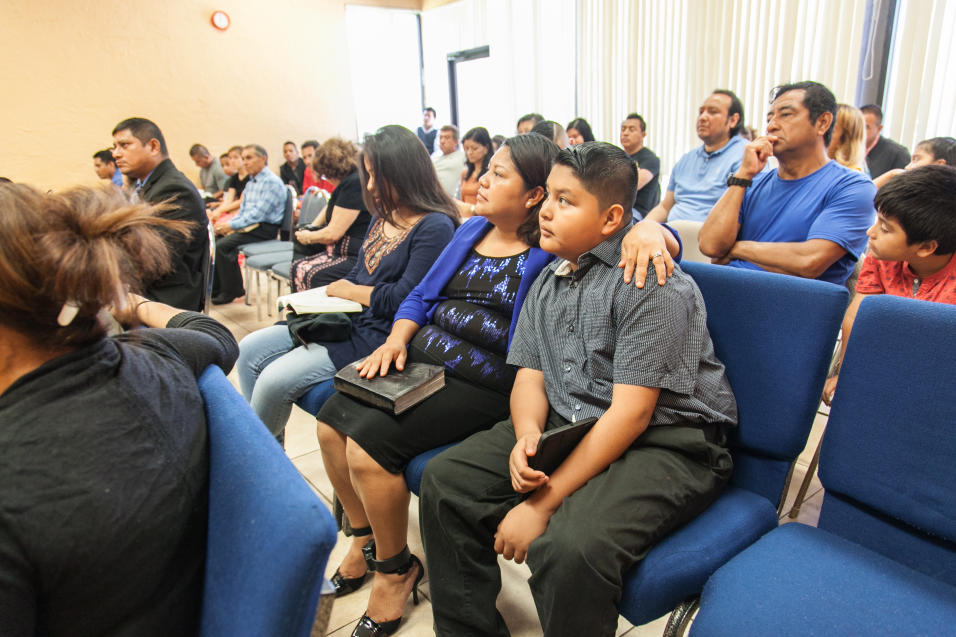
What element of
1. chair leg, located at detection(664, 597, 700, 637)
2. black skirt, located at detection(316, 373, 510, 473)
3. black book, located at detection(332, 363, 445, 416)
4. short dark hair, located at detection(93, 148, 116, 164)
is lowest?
chair leg, located at detection(664, 597, 700, 637)

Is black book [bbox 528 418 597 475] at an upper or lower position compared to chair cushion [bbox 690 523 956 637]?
upper

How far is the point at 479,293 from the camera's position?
1.73m

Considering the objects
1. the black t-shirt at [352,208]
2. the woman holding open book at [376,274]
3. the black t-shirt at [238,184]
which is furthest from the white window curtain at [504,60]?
the woman holding open book at [376,274]

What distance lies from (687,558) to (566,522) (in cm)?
23

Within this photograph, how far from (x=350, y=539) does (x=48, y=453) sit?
142 centimetres

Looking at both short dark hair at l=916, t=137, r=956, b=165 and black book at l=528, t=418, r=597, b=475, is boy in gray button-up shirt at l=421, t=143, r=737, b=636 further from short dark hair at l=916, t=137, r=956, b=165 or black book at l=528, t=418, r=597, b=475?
short dark hair at l=916, t=137, r=956, b=165

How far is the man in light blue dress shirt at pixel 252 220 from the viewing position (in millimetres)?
4820

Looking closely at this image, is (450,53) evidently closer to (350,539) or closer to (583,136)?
(583,136)

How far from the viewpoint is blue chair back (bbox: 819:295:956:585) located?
3.31ft

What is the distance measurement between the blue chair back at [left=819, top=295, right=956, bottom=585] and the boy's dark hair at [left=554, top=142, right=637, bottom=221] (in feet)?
1.86

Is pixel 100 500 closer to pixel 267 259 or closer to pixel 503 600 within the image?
pixel 503 600

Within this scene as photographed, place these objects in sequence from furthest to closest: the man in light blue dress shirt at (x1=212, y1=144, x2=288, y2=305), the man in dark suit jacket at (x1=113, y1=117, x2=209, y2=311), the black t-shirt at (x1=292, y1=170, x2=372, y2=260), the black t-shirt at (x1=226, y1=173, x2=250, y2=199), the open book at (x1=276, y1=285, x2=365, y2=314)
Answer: the black t-shirt at (x1=226, y1=173, x2=250, y2=199)
the man in light blue dress shirt at (x1=212, y1=144, x2=288, y2=305)
the black t-shirt at (x1=292, y1=170, x2=372, y2=260)
the man in dark suit jacket at (x1=113, y1=117, x2=209, y2=311)
the open book at (x1=276, y1=285, x2=365, y2=314)

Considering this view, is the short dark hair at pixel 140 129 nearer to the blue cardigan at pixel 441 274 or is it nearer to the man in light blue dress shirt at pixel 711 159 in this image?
the blue cardigan at pixel 441 274

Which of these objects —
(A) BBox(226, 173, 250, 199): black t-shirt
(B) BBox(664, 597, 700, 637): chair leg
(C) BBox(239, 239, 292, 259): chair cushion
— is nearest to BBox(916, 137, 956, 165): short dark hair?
(B) BBox(664, 597, 700, 637): chair leg
